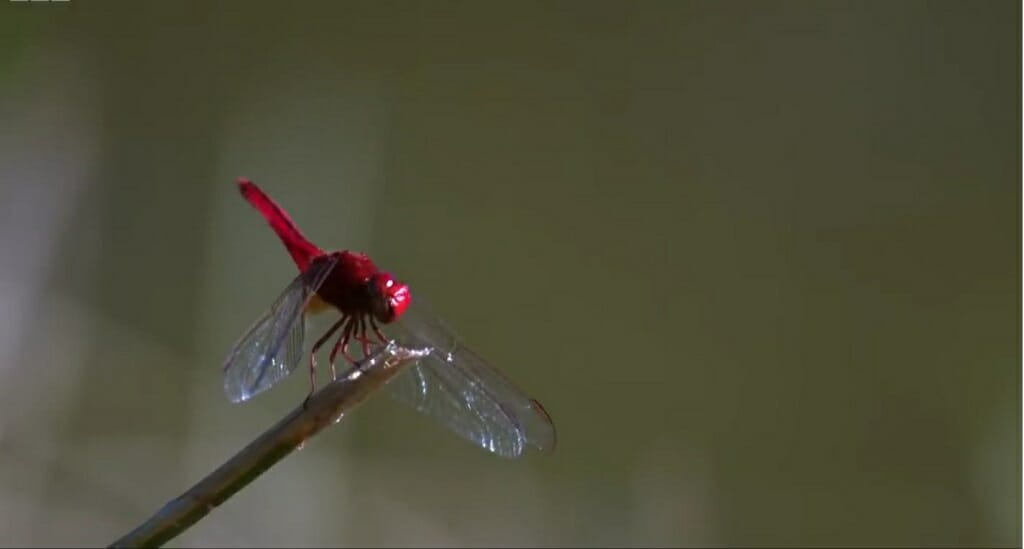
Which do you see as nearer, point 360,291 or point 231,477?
point 231,477

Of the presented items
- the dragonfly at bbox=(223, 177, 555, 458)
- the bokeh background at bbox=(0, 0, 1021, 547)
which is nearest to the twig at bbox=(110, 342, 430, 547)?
the dragonfly at bbox=(223, 177, 555, 458)

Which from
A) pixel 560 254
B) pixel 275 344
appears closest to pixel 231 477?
pixel 275 344

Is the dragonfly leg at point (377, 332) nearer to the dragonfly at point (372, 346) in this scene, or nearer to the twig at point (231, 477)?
the dragonfly at point (372, 346)

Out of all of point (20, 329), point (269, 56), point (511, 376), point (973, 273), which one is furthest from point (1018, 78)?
point (20, 329)

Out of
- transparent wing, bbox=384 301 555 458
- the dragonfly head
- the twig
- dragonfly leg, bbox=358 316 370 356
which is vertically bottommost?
the twig

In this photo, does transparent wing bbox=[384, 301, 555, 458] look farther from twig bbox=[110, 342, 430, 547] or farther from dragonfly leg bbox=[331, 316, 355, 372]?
twig bbox=[110, 342, 430, 547]

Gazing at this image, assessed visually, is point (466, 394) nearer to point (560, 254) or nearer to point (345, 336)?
point (345, 336)
